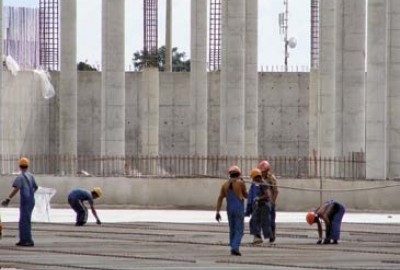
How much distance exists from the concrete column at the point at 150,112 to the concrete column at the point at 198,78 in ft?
6.47

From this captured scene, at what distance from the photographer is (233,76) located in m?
45.9

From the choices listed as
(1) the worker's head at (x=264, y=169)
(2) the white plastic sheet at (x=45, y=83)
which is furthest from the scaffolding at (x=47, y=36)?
(1) the worker's head at (x=264, y=169)

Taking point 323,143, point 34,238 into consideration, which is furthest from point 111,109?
point 34,238

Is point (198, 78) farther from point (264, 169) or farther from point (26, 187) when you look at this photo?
point (26, 187)

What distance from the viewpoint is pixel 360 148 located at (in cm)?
4200

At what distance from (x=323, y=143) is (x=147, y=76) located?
877 cm

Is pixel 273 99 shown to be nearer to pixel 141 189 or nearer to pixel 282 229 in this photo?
pixel 141 189

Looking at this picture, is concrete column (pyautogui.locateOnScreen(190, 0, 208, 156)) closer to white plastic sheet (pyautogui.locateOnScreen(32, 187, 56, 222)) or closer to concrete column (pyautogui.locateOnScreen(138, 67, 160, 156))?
concrete column (pyautogui.locateOnScreen(138, 67, 160, 156))

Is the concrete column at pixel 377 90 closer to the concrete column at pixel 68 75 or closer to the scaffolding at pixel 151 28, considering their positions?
the concrete column at pixel 68 75

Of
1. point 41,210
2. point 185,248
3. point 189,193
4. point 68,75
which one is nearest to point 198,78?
point 68,75

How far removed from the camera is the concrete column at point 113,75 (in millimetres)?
43312

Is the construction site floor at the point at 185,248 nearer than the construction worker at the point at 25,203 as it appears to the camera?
Yes

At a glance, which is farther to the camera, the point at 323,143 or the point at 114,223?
the point at 323,143

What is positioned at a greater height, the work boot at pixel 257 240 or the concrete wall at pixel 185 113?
the concrete wall at pixel 185 113
